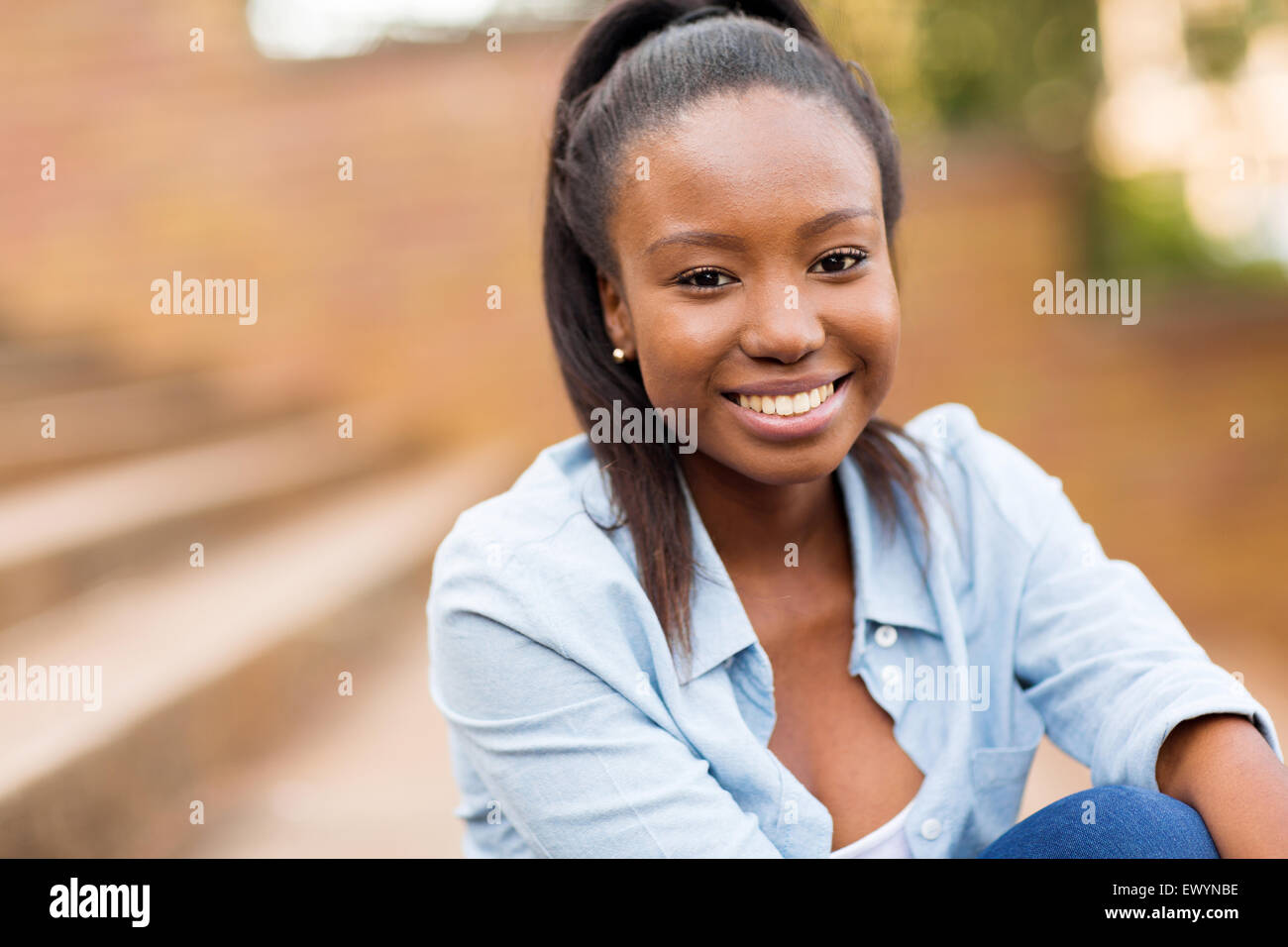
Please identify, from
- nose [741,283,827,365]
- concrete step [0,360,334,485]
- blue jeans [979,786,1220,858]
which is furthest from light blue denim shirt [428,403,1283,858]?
concrete step [0,360,334,485]

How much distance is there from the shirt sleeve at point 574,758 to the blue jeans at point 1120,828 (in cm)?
35

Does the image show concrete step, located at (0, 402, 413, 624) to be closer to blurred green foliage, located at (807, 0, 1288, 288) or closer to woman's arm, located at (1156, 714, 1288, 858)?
woman's arm, located at (1156, 714, 1288, 858)

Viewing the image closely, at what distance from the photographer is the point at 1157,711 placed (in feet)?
5.19

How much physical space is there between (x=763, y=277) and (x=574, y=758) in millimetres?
679

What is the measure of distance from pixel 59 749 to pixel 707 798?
1.66m

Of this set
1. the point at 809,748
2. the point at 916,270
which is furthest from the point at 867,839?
the point at 916,270

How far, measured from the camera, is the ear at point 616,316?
69.7 inches

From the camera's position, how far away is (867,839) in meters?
1.69

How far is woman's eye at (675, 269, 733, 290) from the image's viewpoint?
5.27ft

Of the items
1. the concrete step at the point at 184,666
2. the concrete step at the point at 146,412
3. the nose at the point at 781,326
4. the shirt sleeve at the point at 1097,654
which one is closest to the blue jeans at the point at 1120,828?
the shirt sleeve at the point at 1097,654

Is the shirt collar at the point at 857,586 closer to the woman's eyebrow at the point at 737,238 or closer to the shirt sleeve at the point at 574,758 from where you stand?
the shirt sleeve at the point at 574,758

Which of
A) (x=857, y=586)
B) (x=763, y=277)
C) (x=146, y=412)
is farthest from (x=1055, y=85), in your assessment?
(x=763, y=277)
